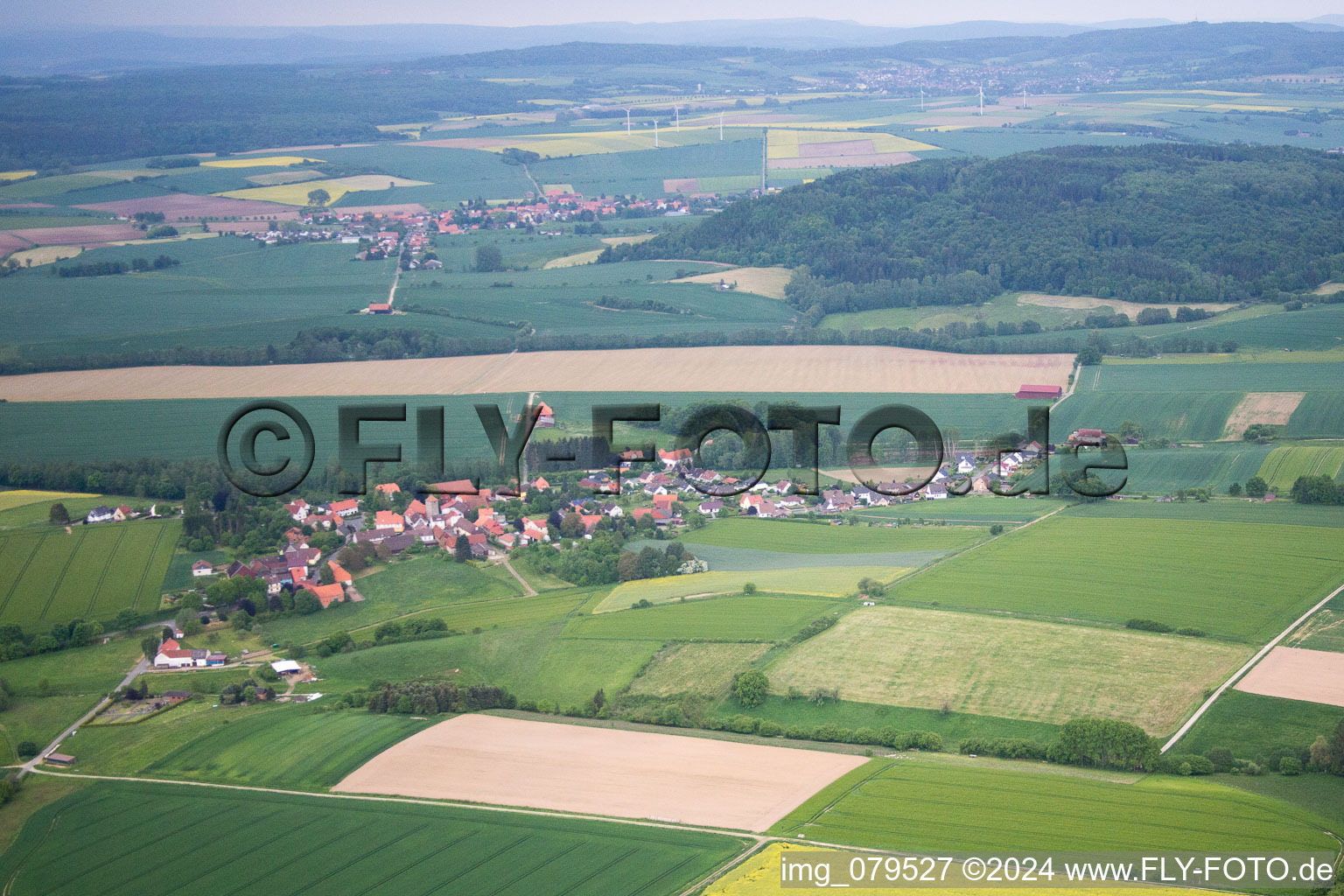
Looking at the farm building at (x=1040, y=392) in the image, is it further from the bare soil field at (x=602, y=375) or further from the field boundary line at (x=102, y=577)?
the field boundary line at (x=102, y=577)

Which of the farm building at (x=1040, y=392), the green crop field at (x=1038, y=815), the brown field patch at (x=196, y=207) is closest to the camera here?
the green crop field at (x=1038, y=815)

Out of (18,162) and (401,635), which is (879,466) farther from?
(18,162)

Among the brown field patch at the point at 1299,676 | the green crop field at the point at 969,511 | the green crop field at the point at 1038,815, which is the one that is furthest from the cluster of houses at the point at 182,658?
the brown field patch at the point at 1299,676

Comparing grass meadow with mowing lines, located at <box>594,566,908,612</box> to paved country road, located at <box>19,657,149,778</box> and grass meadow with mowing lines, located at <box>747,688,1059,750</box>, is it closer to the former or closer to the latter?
grass meadow with mowing lines, located at <box>747,688,1059,750</box>

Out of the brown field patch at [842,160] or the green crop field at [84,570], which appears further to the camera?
the brown field patch at [842,160]

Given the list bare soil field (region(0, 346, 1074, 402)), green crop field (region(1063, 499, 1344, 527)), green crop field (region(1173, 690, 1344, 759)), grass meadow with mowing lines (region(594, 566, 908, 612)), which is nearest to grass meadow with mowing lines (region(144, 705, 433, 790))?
grass meadow with mowing lines (region(594, 566, 908, 612))

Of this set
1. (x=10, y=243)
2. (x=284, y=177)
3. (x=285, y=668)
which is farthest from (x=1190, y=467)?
(x=284, y=177)
